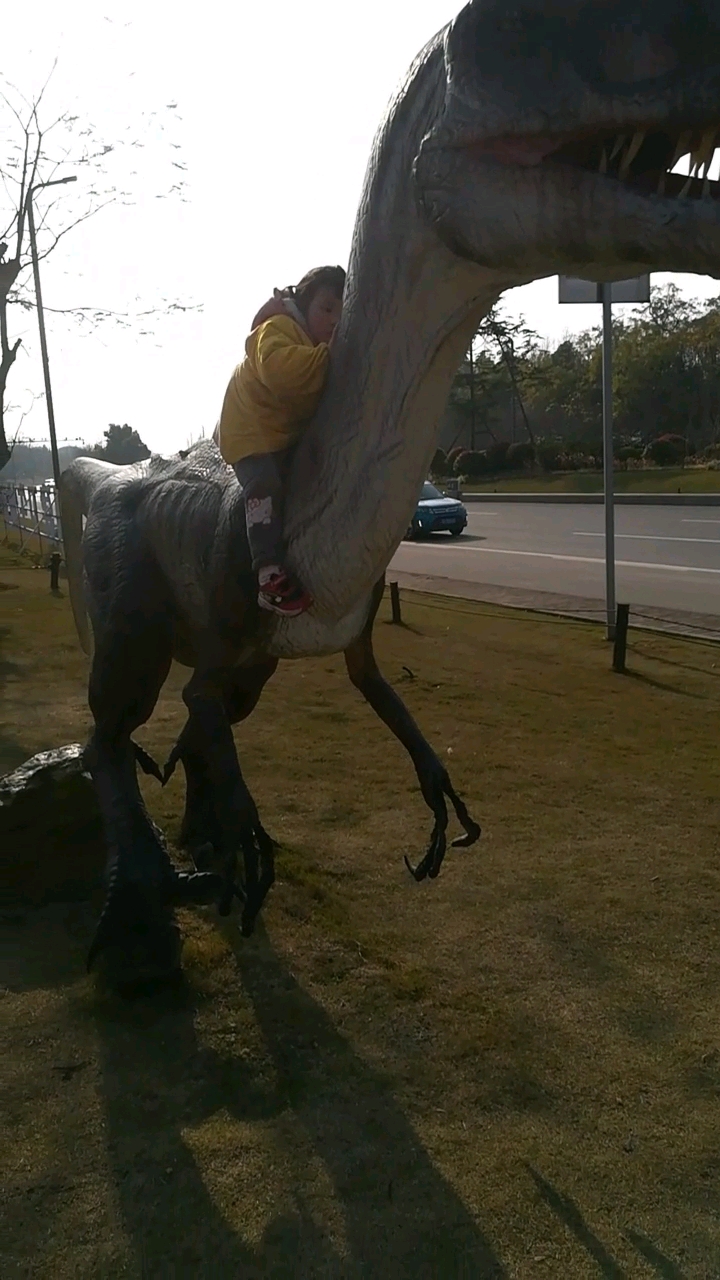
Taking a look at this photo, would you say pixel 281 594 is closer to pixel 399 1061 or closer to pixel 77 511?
pixel 399 1061

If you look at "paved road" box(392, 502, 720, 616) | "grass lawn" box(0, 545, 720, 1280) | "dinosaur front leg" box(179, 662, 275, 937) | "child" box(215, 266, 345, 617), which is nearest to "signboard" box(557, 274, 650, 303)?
"paved road" box(392, 502, 720, 616)

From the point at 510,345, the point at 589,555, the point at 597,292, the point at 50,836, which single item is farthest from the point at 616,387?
the point at 50,836

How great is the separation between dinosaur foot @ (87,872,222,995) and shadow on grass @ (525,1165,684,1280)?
1.00 metres

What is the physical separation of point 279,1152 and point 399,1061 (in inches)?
15.6

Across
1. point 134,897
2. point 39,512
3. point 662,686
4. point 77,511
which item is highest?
point 77,511

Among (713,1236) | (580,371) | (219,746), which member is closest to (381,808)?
(219,746)

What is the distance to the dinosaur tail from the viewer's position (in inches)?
121

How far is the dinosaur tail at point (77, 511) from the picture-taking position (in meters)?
3.07

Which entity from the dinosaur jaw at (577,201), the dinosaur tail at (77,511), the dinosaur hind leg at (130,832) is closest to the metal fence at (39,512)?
the dinosaur tail at (77,511)

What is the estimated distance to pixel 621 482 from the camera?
85.1ft

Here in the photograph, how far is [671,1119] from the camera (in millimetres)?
2064

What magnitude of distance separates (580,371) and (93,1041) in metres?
43.5

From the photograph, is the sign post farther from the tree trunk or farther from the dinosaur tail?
the tree trunk

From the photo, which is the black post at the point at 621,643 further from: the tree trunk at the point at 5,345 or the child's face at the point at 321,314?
the tree trunk at the point at 5,345
